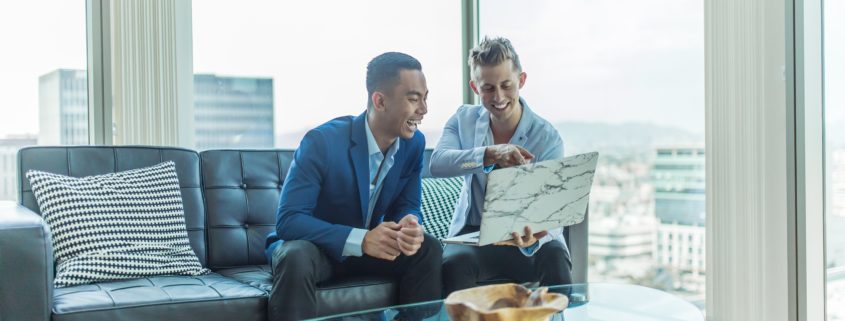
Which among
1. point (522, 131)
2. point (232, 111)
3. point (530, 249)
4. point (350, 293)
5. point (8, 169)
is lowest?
point (350, 293)

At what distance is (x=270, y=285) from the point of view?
7.51ft

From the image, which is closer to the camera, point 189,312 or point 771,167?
point 189,312

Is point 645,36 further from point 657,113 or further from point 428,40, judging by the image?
point 428,40

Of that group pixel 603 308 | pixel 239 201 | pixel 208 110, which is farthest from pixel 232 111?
pixel 603 308

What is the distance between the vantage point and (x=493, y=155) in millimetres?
2338

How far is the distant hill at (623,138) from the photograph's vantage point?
3072 mm

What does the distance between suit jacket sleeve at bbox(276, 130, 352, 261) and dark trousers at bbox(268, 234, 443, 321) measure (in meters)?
0.04

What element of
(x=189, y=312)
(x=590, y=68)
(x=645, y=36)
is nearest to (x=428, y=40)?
(x=590, y=68)

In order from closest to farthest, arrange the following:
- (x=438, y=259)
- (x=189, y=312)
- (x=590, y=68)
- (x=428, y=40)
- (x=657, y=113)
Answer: (x=189, y=312) < (x=438, y=259) < (x=657, y=113) < (x=590, y=68) < (x=428, y=40)

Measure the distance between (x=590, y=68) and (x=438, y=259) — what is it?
1.51 meters

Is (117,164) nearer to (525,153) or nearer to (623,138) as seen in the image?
(525,153)

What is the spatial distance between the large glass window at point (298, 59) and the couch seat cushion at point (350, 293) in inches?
51.7

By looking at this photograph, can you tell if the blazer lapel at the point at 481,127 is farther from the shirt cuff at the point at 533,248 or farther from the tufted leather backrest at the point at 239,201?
the tufted leather backrest at the point at 239,201

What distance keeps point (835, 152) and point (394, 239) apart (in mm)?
1537
